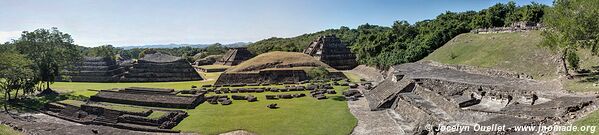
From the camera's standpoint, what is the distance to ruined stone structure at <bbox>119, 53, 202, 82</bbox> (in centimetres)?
5941

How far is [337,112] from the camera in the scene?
1195 inches

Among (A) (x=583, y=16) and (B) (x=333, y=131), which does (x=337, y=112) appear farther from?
(A) (x=583, y=16)

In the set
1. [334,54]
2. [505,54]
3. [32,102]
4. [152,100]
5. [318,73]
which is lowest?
[32,102]

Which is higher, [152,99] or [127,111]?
[152,99]

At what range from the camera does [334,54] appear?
75.6 metres

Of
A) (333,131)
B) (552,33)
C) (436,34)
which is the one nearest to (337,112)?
(333,131)

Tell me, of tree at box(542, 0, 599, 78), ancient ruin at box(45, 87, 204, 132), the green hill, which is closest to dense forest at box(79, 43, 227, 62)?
ancient ruin at box(45, 87, 204, 132)

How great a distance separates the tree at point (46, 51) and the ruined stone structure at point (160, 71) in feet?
42.4

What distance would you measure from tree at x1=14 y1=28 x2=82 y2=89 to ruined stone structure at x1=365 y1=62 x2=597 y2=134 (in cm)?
3383

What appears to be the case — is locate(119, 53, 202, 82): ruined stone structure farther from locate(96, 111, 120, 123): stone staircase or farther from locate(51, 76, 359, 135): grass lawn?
locate(96, 111, 120, 123): stone staircase

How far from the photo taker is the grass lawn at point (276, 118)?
82.6 ft

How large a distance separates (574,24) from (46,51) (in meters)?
46.6

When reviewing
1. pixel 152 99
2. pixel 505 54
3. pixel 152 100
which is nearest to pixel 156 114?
pixel 152 100

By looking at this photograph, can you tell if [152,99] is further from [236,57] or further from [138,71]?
[236,57]
